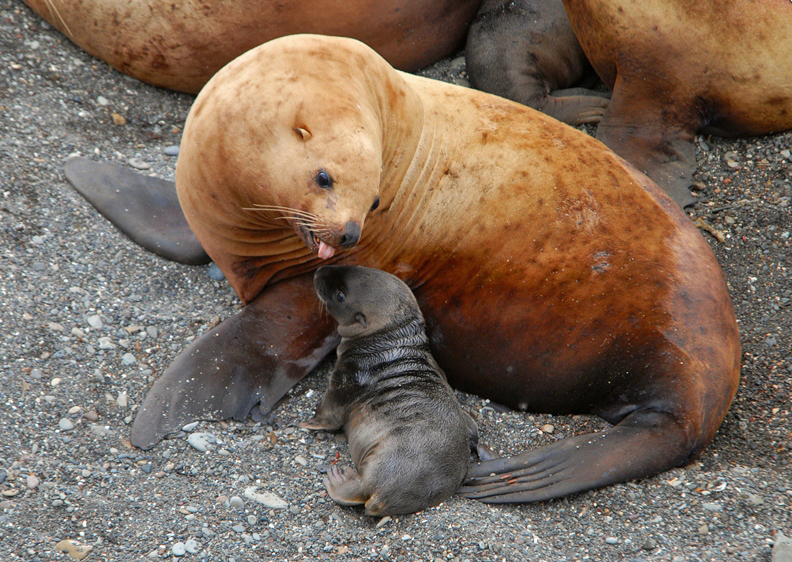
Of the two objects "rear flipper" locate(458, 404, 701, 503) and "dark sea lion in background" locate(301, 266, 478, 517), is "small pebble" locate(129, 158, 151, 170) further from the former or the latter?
"rear flipper" locate(458, 404, 701, 503)

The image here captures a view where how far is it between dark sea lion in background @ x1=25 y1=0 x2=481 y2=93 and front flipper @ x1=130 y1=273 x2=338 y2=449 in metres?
1.84

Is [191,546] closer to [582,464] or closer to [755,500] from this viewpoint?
[582,464]

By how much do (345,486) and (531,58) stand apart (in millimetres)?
3351

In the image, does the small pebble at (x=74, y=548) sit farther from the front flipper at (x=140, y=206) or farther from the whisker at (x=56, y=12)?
the whisker at (x=56, y=12)

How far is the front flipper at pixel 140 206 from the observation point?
174 inches

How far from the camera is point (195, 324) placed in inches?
162

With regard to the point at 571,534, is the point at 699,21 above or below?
above

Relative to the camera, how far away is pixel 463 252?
12.6 ft

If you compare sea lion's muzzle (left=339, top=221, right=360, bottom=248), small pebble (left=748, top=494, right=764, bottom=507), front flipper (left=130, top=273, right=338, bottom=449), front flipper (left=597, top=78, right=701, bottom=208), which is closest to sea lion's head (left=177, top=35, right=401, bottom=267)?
sea lion's muzzle (left=339, top=221, right=360, bottom=248)

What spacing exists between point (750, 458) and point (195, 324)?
103 inches

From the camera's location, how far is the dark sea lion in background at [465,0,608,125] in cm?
541

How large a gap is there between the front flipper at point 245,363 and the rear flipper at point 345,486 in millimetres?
560

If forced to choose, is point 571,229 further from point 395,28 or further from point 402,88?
point 395,28

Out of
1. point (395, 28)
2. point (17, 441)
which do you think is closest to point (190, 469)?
point (17, 441)
